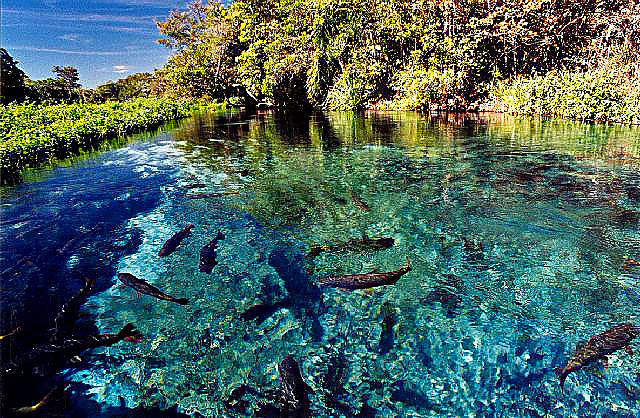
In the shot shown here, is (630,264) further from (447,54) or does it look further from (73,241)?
(447,54)

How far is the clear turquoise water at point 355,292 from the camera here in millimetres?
3547

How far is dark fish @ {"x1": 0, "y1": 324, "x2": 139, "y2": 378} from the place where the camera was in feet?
12.4

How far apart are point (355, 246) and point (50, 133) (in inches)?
Result: 526

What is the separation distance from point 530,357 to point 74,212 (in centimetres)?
854

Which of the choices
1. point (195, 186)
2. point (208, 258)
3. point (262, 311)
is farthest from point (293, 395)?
point (195, 186)

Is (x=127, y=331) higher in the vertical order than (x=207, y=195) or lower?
lower

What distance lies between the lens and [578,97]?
1848 cm

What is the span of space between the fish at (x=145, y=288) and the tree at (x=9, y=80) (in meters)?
28.1

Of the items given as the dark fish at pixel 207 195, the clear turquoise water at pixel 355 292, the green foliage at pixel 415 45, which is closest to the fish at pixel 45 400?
the clear turquoise water at pixel 355 292

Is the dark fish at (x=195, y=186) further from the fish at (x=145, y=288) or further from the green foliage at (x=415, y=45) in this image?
the green foliage at (x=415, y=45)

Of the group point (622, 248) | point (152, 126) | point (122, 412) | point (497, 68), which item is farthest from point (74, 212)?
point (497, 68)

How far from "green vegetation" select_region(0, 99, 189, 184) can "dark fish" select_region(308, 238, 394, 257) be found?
9.36 m

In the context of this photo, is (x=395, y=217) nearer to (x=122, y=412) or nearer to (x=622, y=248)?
(x=622, y=248)

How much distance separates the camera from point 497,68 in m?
24.7
